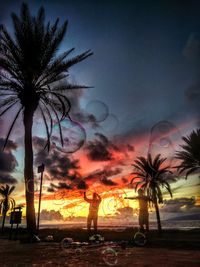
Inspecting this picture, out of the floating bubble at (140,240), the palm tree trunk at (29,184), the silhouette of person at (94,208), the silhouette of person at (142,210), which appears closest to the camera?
the floating bubble at (140,240)

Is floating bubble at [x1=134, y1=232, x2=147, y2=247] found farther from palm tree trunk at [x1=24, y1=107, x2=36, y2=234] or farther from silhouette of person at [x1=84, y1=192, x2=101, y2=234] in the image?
palm tree trunk at [x1=24, y1=107, x2=36, y2=234]

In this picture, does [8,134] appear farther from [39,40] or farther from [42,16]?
[42,16]

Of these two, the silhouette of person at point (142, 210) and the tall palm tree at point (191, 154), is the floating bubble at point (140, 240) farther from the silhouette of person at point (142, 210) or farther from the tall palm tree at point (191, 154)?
the tall palm tree at point (191, 154)

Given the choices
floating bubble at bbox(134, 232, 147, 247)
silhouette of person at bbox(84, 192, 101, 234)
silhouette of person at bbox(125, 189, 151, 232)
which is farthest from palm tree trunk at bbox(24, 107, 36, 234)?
floating bubble at bbox(134, 232, 147, 247)

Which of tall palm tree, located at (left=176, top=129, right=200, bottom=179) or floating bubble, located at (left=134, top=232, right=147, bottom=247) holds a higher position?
tall palm tree, located at (left=176, top=129, right=200, bottom=179)

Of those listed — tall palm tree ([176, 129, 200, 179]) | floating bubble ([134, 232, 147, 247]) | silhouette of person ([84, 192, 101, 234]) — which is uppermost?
tall palm tree ([176, 129, 200, 179])

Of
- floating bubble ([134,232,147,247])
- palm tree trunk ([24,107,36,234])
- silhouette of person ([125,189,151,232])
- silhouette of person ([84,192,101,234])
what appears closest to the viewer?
floating bubble ([134,232,147,247])

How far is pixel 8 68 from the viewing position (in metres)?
20.4

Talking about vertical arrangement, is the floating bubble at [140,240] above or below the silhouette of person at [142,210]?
below

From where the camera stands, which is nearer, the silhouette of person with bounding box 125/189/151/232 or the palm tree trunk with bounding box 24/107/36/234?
the silhouette of person with bounding box 125/189/151/232

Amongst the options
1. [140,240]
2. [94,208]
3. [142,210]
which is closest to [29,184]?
[94,208]

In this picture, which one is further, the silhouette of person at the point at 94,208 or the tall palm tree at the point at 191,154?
the tall palm tree at the point at 191,154

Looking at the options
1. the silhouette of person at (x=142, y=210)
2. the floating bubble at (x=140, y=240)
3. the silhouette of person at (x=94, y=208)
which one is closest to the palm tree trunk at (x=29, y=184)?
the silhouette of person at (x=94, y=208)

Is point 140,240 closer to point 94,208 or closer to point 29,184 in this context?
point 94,208
